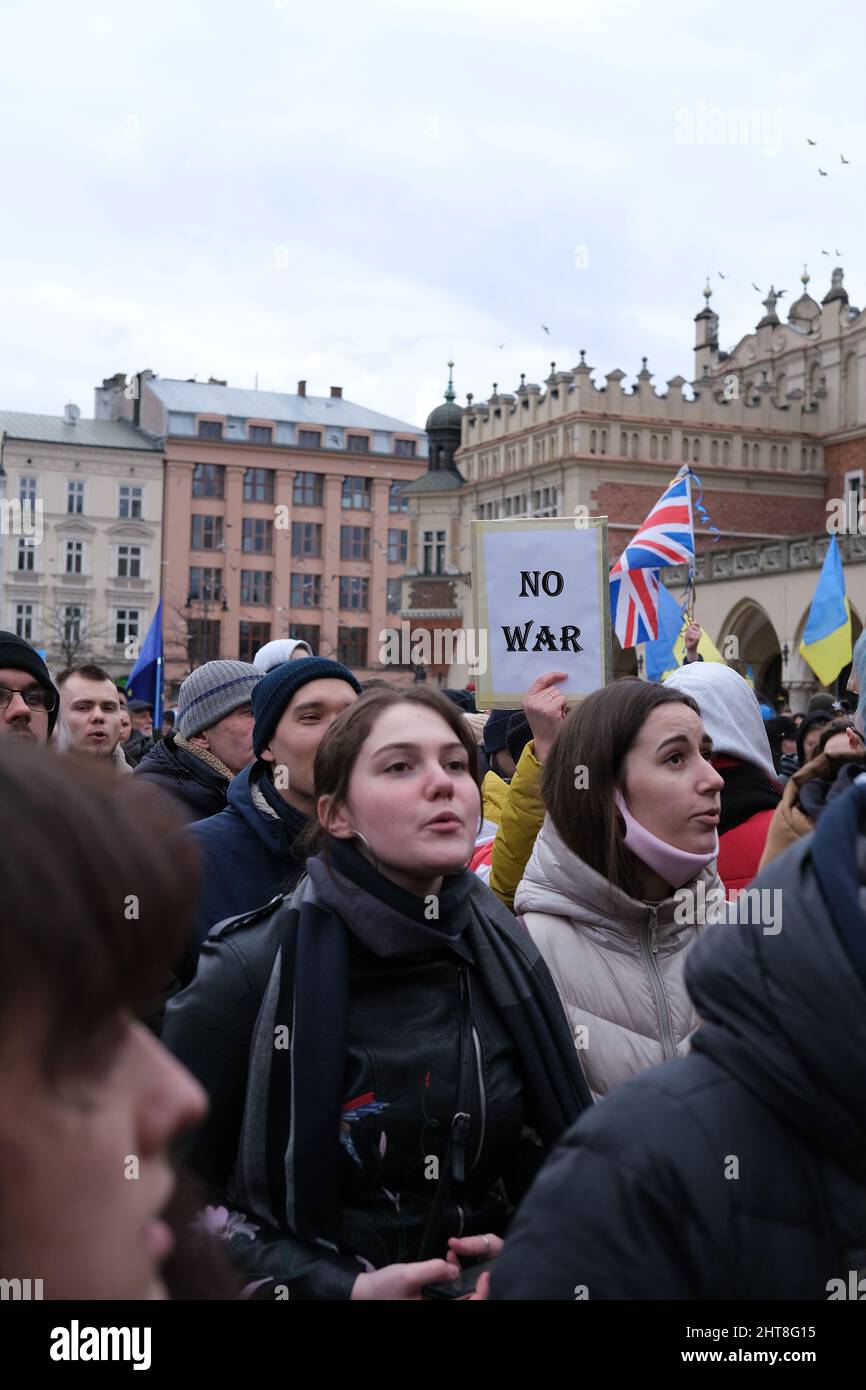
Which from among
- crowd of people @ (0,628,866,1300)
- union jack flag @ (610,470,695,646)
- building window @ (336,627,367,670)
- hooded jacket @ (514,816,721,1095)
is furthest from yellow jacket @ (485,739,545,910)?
building window @ (336,627,367,670)

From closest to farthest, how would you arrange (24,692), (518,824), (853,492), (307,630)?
(518,824) → (24,692) → (853,492) → (307,630)

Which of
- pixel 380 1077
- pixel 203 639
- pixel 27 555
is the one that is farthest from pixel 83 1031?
pixel 27 555

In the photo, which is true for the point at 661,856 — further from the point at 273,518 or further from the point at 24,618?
the point at 273,518

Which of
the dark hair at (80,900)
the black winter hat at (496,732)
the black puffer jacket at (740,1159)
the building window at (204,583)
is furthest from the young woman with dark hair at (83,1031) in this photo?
the building window at (204,583)

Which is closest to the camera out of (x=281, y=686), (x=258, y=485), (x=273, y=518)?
(x=281, y=686)

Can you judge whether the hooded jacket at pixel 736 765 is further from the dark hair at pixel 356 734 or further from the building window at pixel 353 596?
the building window at pixel 353 596

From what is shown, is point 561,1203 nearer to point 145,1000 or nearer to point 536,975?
point 145,1000

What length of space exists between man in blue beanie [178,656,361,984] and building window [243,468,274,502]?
7318 cm

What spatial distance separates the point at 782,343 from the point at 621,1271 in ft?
176

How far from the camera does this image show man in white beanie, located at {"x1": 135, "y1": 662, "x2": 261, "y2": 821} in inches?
207

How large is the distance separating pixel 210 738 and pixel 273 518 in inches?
2811

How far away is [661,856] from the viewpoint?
331cm

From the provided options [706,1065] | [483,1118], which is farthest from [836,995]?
[483,1118]

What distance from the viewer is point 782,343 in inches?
2057
